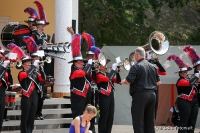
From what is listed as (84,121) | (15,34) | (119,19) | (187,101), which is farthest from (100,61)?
(119,19)

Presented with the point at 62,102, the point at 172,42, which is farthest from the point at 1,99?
the point at 172,42

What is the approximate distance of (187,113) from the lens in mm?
16141

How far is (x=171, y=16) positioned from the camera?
2550 cm

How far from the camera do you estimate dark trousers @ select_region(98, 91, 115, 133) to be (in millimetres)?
14867

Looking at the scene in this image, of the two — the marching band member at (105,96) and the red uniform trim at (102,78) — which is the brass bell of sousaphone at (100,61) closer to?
the marching band member at (105,96)

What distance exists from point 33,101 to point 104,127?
1901 mm

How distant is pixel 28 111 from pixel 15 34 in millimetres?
2889

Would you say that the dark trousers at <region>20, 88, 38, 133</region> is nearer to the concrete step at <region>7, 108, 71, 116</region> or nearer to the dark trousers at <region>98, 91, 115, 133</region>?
the concrete step at <region>7, 108, 71, 116</region>

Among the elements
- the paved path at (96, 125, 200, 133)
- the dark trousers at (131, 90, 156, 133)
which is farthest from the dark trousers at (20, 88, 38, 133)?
the paved path at (96, 125, 200, 133)

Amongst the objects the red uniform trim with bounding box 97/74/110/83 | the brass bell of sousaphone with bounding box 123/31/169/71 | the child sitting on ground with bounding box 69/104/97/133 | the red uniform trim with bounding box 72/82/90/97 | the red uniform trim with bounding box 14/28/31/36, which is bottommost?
the child sitting on ground with bounding box 69/104/97/133

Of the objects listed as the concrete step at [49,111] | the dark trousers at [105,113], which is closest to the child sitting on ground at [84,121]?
the dark trousers at [105,113]

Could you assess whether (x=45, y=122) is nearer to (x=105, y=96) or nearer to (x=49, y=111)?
(x=49, y=111)

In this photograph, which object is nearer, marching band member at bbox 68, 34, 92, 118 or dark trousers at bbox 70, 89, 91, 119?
marching band member at bbox 68, 34, 92, 118

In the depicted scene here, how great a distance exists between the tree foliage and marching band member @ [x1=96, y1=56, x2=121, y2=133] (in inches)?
288
